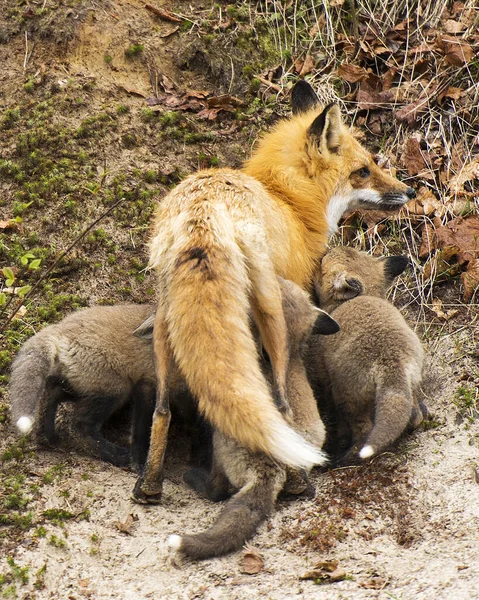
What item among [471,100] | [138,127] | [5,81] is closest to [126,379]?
[138,127]

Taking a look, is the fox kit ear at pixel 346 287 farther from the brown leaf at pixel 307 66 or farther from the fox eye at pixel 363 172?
the brown leaf at pixel 307 66

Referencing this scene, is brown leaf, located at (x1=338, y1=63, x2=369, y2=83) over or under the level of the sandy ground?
over

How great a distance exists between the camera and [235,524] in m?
4.88

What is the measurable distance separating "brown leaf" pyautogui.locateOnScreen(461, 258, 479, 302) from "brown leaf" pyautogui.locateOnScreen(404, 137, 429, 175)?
1640mm

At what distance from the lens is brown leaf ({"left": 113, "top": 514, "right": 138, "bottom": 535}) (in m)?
5.32

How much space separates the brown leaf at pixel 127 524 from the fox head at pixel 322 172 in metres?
Result: 3.19

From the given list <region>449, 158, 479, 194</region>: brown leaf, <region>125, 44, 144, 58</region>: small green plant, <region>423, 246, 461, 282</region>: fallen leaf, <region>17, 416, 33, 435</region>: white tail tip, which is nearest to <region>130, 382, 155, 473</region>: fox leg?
<region>17, 416, 33, 435</region>: white tail tip

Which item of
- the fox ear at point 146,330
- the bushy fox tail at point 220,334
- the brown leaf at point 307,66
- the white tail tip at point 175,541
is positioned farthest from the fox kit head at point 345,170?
the white tail tip at point 175,541

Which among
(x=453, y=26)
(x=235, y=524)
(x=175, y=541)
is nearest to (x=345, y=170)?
(x=453, y=26)

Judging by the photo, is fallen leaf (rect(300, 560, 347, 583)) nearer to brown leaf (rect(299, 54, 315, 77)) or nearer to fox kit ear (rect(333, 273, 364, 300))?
fox kit ear (rect(333, 273, 364, 300))

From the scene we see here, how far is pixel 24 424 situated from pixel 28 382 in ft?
1.52

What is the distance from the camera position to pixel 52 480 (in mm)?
5719

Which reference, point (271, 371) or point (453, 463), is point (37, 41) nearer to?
point (271, 371)

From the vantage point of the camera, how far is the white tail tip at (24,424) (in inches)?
217
